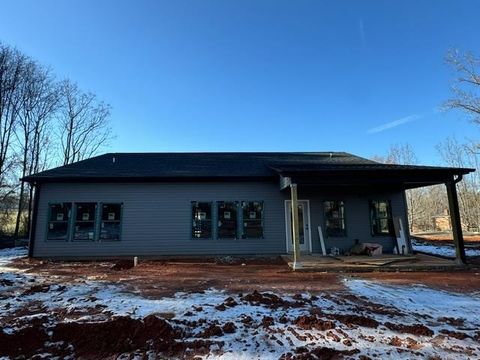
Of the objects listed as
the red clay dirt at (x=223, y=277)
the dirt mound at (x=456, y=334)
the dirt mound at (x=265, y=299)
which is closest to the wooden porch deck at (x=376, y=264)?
the red clay dirt at (x=223, y=277)

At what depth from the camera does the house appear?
12.4 metres

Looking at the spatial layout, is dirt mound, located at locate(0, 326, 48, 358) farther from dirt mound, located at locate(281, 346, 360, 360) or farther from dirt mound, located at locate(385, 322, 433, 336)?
dirt mound, located at locate(385, 322, 433, 336)

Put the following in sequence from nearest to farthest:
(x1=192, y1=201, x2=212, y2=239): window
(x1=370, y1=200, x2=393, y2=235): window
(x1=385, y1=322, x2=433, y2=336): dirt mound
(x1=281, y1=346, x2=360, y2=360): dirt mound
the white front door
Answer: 1. (x1=281, y1=346, x2=360, y2=360): dirt mound
2. (x1=385, y1=322, x2=433, y2=336): dirt mound
3. (x1=192, y1=201, x2=212, y2=239): window
4. the white front door
5. (x1=370, y1=200, x2=393, y2=235): window

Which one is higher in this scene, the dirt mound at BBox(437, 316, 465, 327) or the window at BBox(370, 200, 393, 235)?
the window at BBox(370, 200, 393, 235)

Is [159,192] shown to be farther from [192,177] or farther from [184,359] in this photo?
[184,359]

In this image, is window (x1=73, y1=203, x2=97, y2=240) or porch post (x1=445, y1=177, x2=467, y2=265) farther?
window (x1=73, y1=203, x2=97, y2=240)

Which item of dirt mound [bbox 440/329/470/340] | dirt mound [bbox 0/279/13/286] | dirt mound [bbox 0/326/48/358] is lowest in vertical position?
dirt mound [bbox 440/329/470/340]

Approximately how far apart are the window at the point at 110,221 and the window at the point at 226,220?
3993mm

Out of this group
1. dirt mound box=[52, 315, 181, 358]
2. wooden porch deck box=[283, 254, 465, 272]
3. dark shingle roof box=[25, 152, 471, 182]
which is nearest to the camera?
dirt mound box=[52, 315, 181, 358]

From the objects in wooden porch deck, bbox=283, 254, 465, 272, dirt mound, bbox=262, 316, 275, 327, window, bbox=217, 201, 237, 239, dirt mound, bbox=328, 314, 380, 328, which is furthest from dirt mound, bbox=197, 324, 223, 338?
window, bbox=217, 201, 237, 239

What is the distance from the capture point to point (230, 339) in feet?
14.2

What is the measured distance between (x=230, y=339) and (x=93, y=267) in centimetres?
794

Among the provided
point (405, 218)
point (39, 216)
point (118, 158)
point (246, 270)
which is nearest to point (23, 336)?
point (246, 270)

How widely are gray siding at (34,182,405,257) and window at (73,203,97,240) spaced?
27 cm
